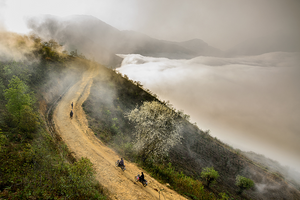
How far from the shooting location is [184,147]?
1654 inches

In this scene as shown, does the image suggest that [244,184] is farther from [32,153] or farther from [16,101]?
[16,101]

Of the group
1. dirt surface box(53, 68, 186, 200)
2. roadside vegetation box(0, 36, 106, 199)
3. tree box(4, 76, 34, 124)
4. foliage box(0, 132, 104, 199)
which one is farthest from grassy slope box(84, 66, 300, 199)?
foliage box(0, 132, 104, 199)

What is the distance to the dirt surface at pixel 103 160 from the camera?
41.3ft

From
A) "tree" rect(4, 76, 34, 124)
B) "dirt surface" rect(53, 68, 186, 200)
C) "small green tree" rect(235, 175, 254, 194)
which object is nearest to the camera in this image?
"dirt surface" rect(53, 68, 186, 200)

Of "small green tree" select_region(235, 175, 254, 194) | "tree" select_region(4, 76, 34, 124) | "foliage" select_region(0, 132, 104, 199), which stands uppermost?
"tree" select_region(4, 76, 34, 124)

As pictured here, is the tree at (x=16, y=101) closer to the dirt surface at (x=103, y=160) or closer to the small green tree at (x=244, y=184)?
the dirt surface at (x=103, y=160)

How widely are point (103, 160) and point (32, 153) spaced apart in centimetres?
814

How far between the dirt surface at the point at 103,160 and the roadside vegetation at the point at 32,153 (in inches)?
69.0

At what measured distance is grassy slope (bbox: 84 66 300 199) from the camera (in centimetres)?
2656

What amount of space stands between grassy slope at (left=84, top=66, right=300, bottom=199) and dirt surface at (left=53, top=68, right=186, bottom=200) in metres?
2.16

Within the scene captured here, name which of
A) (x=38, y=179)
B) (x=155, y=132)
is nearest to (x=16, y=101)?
(x=38, y=179)

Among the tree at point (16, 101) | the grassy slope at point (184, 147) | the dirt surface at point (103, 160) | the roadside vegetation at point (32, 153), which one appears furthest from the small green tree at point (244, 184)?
the tree at point (16, 101)

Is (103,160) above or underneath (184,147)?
underneath

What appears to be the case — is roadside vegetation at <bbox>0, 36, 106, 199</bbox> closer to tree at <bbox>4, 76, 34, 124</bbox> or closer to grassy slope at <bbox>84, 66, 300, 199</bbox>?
tree at <bbox>4, 76, 34, 124</bbox>
